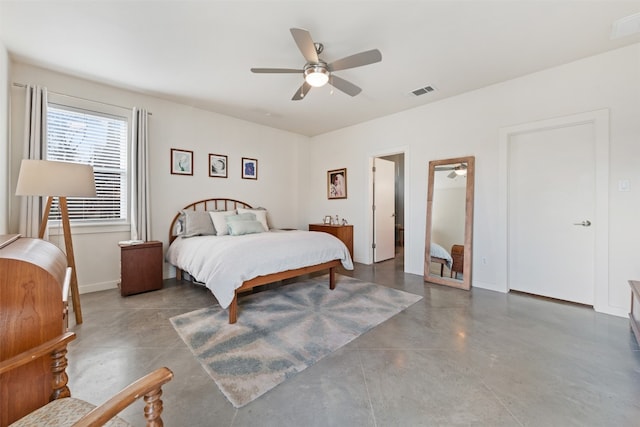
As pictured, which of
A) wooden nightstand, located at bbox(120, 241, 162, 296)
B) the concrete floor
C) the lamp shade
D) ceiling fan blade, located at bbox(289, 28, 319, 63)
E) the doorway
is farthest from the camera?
the doorway

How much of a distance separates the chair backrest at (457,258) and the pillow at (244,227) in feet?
9.92

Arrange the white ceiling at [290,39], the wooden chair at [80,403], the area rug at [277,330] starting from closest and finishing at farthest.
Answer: the wooden chair at [80,403]
the area rug at [277,330]
the white ceiling at [290,39]

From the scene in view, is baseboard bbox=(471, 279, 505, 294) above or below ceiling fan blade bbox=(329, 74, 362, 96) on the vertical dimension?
below

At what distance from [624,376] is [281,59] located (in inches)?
157

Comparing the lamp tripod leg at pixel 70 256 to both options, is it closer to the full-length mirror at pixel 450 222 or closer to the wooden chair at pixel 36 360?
the wooden chair at pixel 36 360

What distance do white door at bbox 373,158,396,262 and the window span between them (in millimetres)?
4292

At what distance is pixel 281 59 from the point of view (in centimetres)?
295

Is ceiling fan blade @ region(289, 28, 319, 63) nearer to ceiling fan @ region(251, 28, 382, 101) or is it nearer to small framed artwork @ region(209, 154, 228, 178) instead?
ceiling fan @ region(251, 28, 382, 101)

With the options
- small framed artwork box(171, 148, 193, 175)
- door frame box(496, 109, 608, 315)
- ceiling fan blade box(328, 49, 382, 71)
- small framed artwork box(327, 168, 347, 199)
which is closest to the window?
small framed artwork box(171, 148, 193, 175)

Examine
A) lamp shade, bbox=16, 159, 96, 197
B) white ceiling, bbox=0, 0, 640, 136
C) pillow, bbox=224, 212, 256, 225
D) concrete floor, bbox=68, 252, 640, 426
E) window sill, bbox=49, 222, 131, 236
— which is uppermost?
white ceiling, bbox=0, 0, 640, 136

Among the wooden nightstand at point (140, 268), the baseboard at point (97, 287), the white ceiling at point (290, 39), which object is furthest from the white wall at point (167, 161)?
the wooden nightstand at point (140, 268)

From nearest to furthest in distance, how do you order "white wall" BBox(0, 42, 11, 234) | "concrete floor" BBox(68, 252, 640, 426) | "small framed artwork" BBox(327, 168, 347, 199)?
"concrete floor" BBox(68, 252, 640, 426)
"white wall" BBox(0, 42, 11, 234)
"small framed artwork" BBox(327, 168, 347, 199)

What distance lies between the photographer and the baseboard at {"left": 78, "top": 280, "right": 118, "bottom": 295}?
3.46 meters

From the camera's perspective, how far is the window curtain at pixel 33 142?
297 centimetres
